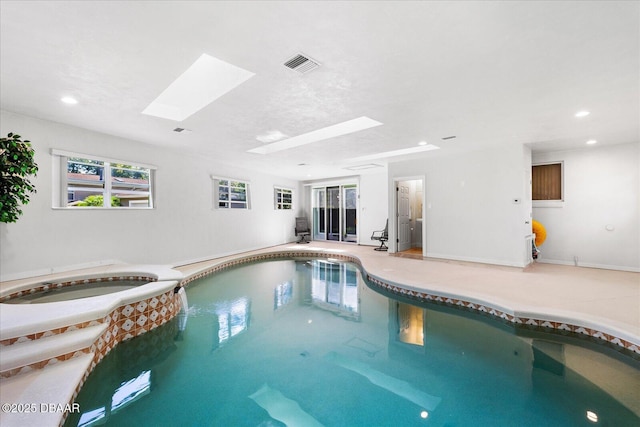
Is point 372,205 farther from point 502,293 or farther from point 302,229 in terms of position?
point 502,293

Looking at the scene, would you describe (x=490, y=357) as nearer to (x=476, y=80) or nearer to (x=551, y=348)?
(x=551, y=348)

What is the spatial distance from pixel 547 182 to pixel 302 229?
22.7ft

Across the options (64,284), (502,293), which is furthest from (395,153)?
(64,284)

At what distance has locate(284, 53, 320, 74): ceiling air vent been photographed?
2.17 meters

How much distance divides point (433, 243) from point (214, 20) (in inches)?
232

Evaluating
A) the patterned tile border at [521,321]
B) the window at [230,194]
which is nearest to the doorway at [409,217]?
the patterned tile border at [521,321]

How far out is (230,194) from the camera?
276 inches

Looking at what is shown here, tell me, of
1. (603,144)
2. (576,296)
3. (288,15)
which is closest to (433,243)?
(576,296)

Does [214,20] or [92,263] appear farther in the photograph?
[92,263]

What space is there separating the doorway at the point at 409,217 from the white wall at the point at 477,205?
24.8 inches

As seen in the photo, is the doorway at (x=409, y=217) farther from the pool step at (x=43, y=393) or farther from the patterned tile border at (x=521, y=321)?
the pool step at (x=43, y=393)

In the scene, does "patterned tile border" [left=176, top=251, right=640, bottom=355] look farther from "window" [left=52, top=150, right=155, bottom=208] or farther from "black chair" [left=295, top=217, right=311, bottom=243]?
"black chair" [left=295, top=217, right=311, bottom=243]

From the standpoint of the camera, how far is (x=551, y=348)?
2.56 meters

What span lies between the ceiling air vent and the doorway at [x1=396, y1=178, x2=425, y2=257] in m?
4.94
